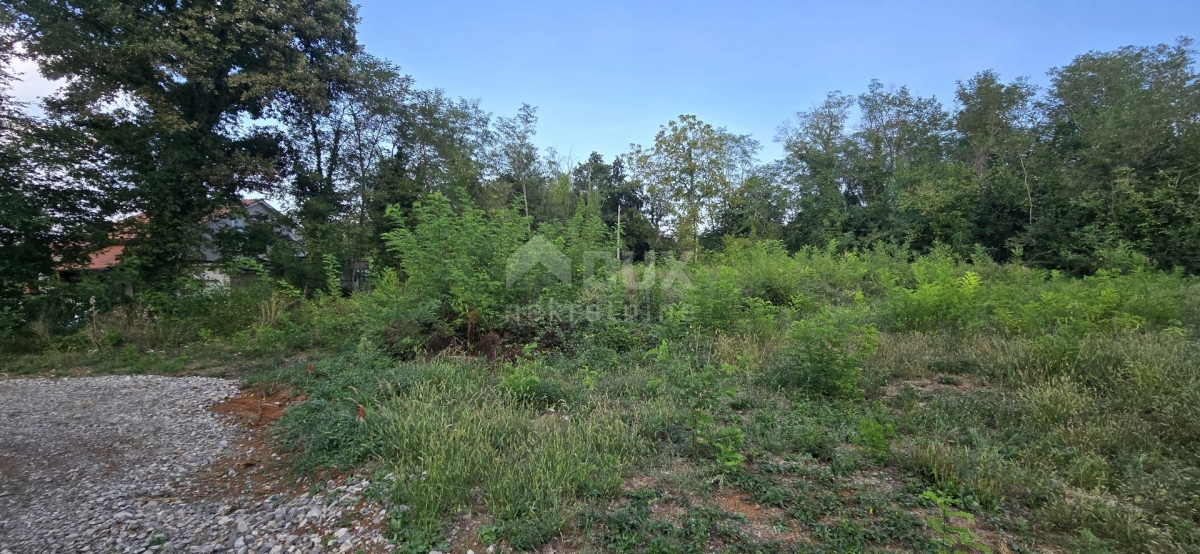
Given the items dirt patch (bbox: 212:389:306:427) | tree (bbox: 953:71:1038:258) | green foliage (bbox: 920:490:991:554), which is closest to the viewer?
green foliage (bbox: 920:490:991:554)

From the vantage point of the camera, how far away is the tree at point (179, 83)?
371 inches

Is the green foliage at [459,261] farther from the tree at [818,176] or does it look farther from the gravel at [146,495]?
the tree at [818,176]

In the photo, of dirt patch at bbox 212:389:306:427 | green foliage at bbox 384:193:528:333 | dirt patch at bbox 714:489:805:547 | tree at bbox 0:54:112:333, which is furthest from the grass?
tree at bbox 0:54:112:333

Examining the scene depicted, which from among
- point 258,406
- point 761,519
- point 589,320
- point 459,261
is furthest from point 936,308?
point 258,406

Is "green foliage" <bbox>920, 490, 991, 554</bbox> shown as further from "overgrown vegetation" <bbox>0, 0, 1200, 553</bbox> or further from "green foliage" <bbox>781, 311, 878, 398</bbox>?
"green foliage" <bbox>781, 311, 878, 398</bbox>

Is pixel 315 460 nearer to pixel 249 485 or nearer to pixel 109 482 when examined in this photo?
pixel 249 485

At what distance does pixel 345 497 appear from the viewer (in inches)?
114

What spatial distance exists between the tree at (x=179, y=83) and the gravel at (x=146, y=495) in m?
7.43

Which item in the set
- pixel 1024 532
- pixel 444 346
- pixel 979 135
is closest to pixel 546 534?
pixel 1024 532

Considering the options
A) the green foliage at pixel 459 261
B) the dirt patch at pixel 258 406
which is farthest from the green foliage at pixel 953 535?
the dirt patch at pixel 258 406

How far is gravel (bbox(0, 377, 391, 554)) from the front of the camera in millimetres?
2572

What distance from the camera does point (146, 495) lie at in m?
3.12

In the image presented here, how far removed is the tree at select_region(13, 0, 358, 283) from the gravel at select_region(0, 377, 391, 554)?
743 centimetres

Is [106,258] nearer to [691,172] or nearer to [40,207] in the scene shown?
[40,207]
